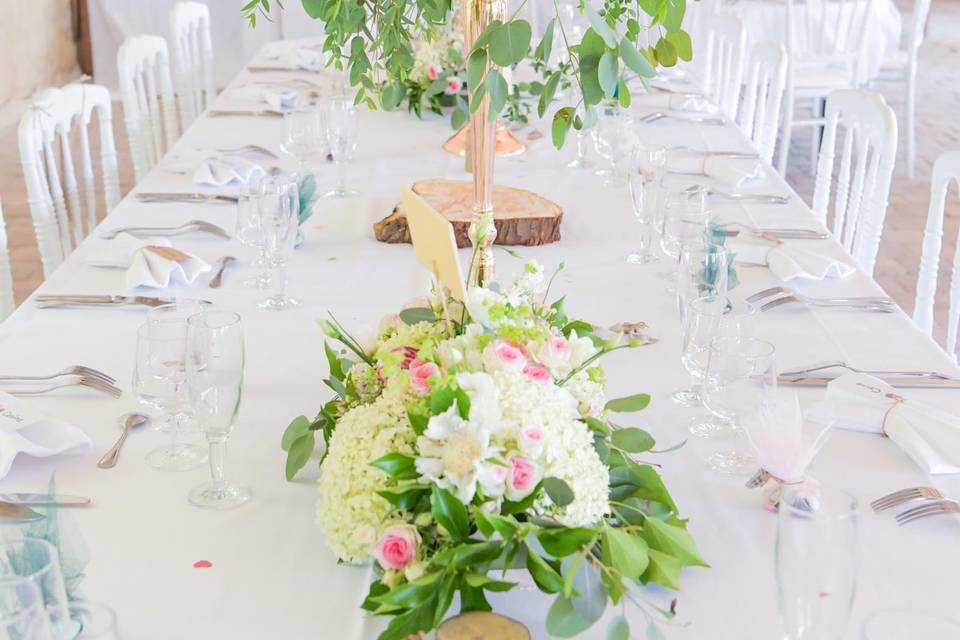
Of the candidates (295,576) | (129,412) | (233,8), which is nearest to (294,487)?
(295,576)

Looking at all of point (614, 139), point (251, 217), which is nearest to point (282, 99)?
point (614, 139)

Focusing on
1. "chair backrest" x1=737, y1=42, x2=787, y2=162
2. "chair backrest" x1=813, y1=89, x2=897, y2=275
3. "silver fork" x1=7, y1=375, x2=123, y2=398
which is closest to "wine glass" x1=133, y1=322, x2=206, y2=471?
"silver fork" x1=7, y1=375, x2=123, y2=398

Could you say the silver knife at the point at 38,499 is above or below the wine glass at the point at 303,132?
below

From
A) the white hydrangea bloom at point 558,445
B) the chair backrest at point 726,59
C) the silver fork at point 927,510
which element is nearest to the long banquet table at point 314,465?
the silver fork at point 927,510

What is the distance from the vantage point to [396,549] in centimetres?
96

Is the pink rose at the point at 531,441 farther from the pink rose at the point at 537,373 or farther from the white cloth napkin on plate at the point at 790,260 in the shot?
the white cloth napkin on plate at the point at 790,260

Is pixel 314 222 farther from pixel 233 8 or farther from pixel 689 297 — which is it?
pixel 233 8

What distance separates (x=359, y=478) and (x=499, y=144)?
1.79 m

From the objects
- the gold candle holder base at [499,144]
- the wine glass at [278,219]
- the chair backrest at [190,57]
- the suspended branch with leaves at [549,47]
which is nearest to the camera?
the suspended branch with leaves at [549,47]

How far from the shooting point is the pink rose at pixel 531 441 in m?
0.96

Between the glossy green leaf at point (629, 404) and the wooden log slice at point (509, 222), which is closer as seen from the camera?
the glossy green leaf at point (629, 404)

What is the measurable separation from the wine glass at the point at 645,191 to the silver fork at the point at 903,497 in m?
0.78

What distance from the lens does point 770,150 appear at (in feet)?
10.0

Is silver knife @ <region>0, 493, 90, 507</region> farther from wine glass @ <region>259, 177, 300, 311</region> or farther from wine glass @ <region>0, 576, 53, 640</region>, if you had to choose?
wine glass @ <region>259, 177, 300, 311</region>
